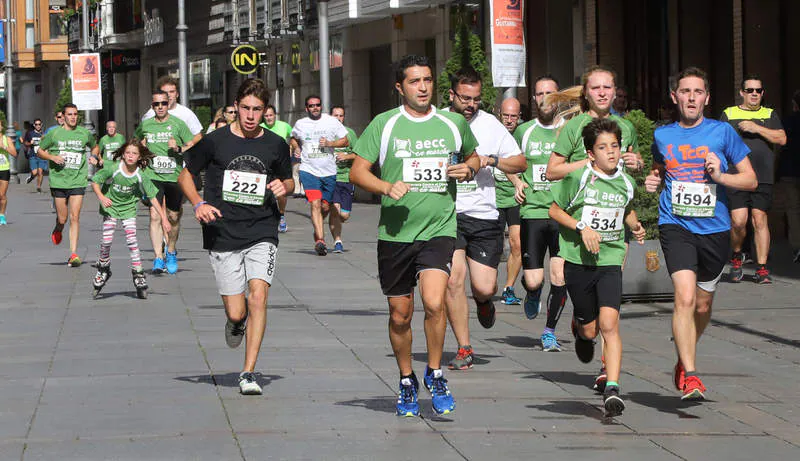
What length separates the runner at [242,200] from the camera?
919 centimetres

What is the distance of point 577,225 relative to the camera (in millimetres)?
8375

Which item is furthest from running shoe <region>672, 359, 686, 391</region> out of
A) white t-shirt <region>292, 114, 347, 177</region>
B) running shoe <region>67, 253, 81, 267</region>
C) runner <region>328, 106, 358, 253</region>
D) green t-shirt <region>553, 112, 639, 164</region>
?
white t-shirt <region>292, 114, 347, 177</region>

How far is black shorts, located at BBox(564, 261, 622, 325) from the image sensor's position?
838cm

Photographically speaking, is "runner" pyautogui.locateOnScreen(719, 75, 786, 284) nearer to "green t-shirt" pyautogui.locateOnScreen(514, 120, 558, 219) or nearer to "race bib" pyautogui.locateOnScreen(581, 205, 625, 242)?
"green t-shirt" pyautogui.locateOnScreen(514, 120, 558, 219)

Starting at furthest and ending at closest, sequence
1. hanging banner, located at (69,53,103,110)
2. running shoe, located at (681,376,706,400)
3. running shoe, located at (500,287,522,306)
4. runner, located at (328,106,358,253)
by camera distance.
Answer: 1. hanging banner, located at (69,53,103,110)
2. runner, located at (328,106,358,253)
3. running shoe, located at (500,287,522,306)
4. running shoe, located at (681,376,706,400)

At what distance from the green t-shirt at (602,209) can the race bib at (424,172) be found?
0.82 m

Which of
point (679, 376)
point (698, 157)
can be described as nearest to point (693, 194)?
point (698, 157)

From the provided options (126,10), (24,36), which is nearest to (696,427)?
(126,10)

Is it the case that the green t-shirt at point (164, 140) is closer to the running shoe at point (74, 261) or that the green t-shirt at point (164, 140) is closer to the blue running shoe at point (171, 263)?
the blue running shoe at point (171, 263)

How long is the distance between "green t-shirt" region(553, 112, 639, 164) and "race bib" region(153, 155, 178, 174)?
886cm

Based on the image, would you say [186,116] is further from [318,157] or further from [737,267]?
[737,267]

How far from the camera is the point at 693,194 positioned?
28.5 ft

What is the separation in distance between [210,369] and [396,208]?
7.47 ft

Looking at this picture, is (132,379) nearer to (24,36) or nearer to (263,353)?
(263,353)
